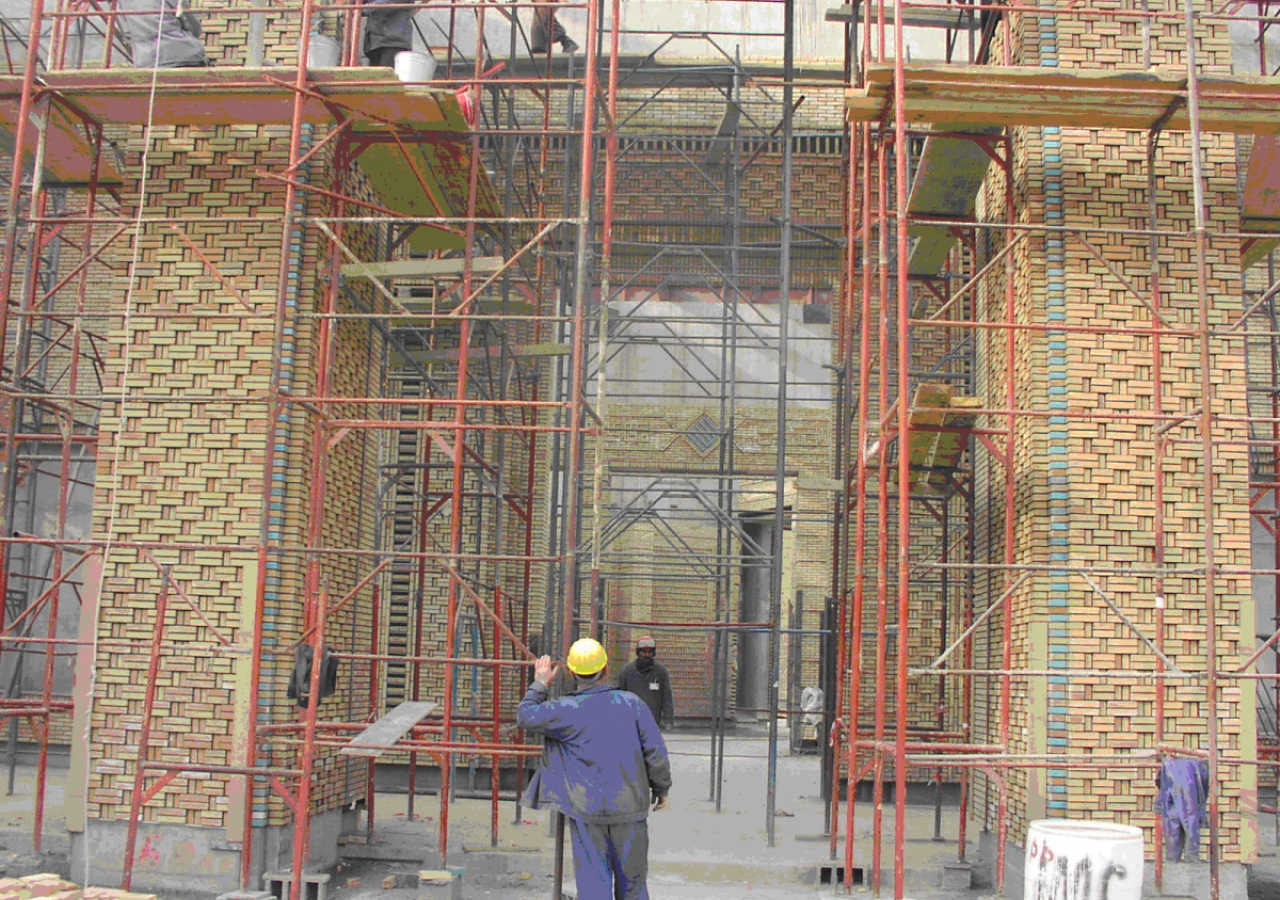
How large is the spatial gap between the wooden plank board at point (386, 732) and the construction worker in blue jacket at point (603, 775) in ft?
4.34

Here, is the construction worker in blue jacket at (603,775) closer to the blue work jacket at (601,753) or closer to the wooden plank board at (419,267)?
the blue work jacket at (601,753)

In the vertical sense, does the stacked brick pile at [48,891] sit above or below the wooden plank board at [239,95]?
below

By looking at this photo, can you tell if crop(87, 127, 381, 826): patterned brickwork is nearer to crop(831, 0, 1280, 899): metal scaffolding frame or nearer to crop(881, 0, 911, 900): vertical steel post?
crop(831, 0, 1280, 899): metal scaffolding frame

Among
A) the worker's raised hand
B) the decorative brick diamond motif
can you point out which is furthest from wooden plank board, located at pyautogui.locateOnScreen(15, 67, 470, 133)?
the decorative brick diamond motif

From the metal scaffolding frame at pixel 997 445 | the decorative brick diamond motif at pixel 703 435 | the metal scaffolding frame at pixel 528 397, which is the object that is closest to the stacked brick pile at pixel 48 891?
the metal scaffolding frame at pixel 528 397

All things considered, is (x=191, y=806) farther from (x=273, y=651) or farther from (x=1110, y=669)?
(x=1110, y=669)

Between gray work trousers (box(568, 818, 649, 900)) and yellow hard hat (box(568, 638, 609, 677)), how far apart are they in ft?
2.60

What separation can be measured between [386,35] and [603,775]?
6.57 metres

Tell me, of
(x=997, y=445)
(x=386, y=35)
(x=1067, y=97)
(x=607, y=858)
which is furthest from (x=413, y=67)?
(x=607, y=858)

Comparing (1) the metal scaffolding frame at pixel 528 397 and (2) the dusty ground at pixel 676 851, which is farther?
(2) the dusty ground at pixel 676 851

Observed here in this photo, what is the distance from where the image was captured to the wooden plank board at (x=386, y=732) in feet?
25.0

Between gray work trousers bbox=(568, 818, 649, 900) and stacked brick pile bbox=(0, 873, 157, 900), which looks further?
stacked brick pile bbox=(0, 873, 157, 900)

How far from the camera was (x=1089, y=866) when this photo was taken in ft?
20.2

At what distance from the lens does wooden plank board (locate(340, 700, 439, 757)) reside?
7.61m
